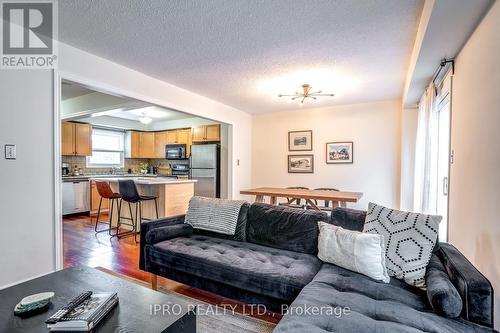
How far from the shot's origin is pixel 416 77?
2.86 m

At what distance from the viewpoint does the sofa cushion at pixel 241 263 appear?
1.66m

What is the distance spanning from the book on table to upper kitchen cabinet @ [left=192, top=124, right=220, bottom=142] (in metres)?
4.89

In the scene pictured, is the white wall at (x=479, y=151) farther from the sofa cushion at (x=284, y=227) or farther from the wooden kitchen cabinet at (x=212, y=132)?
the wooden kitchen cabinet at (x=212, y=132)

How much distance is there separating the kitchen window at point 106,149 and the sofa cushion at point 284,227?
220 inches

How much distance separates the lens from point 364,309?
1.24 meters

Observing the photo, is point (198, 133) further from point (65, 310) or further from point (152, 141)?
point (65, 310)

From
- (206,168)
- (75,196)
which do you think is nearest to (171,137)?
(206,168)

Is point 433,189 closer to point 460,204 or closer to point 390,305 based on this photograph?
point 460,204

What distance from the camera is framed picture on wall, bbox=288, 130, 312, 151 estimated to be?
5254 mm

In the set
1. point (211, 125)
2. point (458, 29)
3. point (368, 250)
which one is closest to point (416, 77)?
point (458, 29)

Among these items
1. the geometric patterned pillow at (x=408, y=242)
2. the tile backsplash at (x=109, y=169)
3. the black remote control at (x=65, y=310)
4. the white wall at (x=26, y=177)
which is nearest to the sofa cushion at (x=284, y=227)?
the geometric patterned pillow at (x=408, y=242)

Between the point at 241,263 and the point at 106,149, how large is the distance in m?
6.17

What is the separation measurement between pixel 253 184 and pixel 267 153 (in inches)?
31.9

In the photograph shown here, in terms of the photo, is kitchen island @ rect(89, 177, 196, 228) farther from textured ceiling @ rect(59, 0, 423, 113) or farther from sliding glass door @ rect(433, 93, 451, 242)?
sliding glass door @ rect(433, 93, 451, 242)
